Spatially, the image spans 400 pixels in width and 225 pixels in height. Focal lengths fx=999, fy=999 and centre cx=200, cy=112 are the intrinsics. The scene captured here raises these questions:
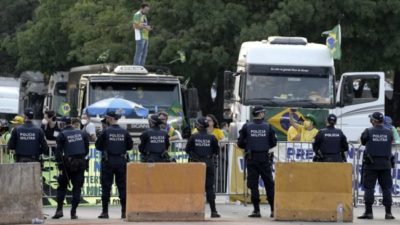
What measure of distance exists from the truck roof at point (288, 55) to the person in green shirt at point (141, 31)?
150 inches

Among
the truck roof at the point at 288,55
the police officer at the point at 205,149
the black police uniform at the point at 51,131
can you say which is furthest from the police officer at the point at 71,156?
the truck roof at the point at 288,55

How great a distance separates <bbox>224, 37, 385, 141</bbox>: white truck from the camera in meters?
21.6

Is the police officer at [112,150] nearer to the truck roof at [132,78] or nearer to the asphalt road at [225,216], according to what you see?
the asphalt road at [225,216]

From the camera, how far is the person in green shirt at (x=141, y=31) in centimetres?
2509

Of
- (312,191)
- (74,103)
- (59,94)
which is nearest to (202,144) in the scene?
(312,191)

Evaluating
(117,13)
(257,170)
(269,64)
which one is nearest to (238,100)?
(269,64)

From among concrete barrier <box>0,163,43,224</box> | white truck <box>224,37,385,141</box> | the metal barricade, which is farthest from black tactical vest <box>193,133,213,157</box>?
white truck <box>224,37,385,141</box>

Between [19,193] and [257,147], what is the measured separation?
3.85 metres

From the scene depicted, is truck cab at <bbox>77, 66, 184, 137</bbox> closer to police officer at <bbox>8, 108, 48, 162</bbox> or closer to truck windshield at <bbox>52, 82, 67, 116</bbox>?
police officer at <bbox>8, 108, 48, 162</bbox>

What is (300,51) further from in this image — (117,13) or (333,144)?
(117,13)

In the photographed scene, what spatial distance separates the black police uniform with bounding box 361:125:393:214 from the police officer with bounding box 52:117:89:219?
15.0ft

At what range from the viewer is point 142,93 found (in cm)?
2211

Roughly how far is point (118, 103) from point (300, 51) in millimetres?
4284

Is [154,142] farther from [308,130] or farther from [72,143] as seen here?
[308,130]
